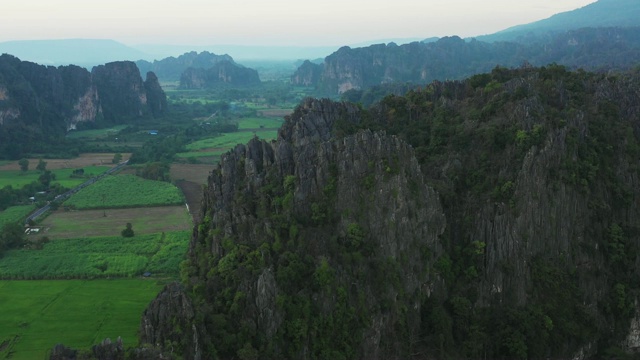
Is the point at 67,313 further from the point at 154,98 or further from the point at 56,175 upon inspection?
the point at 154,98

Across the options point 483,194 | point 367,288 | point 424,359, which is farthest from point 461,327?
point 483,194

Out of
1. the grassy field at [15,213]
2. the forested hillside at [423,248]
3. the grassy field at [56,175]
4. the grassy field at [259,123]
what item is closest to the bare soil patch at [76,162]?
the grassy field at [56,175]

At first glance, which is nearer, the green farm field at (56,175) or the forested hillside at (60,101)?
the green farm field at (56,175)

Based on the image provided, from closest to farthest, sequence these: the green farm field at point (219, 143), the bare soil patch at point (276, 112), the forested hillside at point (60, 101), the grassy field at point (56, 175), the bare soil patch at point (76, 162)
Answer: the grassy field at point (56, 175) → the bare soil patch at point (76, 162) → the green farm field at point (219, 143) → the forested hillside at point (60, 101) → the bare soil patch at point (276, 112)

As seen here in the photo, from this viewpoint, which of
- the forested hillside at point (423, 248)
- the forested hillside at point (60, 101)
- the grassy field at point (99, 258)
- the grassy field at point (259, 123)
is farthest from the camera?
the grassy field at point (259, 123)

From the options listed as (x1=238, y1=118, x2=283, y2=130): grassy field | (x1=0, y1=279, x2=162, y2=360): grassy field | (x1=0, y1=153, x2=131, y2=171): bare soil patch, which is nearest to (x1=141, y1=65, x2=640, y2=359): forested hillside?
(x1=0, y1=279, x2=162, y2=360): grassy field

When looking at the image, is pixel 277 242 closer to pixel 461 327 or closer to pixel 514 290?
pixel 461 327

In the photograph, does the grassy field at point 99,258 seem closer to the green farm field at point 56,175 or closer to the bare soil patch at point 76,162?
the green farm field at point 56,175

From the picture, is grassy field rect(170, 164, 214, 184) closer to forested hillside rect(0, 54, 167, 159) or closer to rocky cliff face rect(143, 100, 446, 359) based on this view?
forested hillside rect(0, 54, 167, 159)
